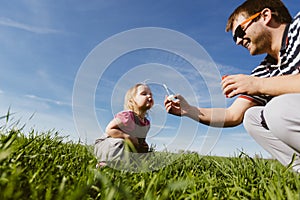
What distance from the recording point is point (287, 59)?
2541 mm

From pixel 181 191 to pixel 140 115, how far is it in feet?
6.67

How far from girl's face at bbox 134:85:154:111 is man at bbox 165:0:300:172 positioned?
0.59m

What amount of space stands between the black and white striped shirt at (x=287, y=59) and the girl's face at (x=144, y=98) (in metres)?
1.15

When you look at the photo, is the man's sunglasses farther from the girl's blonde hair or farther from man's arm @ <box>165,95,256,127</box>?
the girl's blonde hair

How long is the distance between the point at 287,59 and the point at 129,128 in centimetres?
168

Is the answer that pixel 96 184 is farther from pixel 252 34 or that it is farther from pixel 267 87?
pixel 252 34

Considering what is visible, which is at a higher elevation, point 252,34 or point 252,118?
point 252,34

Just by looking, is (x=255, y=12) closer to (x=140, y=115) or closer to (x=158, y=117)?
(x=158, y=117)

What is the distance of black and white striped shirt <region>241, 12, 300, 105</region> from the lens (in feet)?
7.90

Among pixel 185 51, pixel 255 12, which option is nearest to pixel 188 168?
pixel 185 51

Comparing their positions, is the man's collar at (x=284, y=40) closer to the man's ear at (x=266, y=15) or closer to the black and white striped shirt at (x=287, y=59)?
the black and white striped shirt at (x=287, y=59)

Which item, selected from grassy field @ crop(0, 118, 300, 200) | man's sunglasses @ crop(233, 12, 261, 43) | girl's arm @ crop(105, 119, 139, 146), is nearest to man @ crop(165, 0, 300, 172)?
man's sunglasses @ crop(233, 12, 261, 43)

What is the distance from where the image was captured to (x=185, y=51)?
9.11 feet

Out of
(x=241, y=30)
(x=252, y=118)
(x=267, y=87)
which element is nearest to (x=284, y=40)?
(x=241, y=30)
